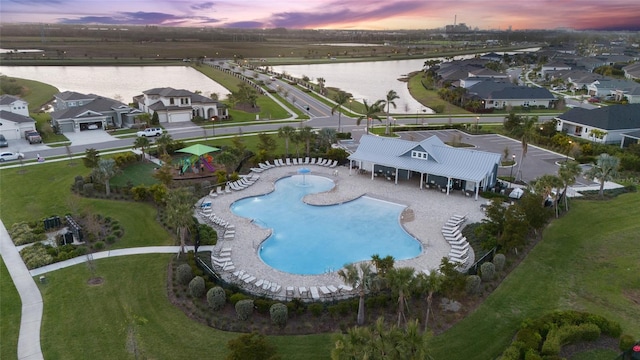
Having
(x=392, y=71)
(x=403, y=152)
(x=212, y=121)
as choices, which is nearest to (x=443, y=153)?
(x=403, y=152)

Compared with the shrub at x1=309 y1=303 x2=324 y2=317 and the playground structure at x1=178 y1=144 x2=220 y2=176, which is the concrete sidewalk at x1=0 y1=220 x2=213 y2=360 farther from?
the playground structure at x1=178 y1=144 x2=220 y2=176

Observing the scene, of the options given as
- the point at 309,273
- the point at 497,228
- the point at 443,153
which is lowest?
the point at 309,273

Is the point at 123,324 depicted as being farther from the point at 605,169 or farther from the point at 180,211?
the point at 605,169

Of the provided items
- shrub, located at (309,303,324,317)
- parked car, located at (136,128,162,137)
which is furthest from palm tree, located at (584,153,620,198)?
parked car, located at (136,128,162,137)

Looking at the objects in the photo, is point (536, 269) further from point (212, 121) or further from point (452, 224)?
point (212, 121)

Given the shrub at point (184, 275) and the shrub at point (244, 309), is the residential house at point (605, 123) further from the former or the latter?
the shrub at point (184, 275)

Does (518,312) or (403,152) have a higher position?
(403,152)
